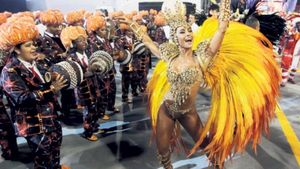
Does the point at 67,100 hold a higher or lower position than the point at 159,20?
lower

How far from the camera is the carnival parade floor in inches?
156

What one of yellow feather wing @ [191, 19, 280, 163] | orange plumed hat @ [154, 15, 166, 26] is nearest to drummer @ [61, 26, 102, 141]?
yellow feather wing @ [191, 19, 280, 163]

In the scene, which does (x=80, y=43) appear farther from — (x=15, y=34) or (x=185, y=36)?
(x=185, y=36)

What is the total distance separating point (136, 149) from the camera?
4.41m

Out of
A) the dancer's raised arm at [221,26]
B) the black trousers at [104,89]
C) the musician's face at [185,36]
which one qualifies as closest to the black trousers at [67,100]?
the black trousers at [104,89]

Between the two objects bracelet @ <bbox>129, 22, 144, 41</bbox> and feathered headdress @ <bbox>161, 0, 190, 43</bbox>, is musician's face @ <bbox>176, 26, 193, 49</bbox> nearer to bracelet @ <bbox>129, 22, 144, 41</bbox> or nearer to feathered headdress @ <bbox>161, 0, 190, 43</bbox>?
feathered headdress @ <bbox>161, 0, 190, 43</bbox>

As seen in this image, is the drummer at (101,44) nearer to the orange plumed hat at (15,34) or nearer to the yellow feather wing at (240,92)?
the orange plumed hat at (15,34)

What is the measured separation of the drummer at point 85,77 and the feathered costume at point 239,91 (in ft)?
6.45

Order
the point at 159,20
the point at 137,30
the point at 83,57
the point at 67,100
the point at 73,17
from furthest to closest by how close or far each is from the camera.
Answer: the point at 159,20, the point at 73,17, the point at 67,100, the point at 83,57, the point at 137,30

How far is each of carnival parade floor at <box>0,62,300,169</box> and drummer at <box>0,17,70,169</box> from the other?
3.42ft

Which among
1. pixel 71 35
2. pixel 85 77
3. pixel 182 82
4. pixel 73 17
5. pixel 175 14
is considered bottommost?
pixel 85 77

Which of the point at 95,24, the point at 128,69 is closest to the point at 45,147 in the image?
the point at 95,24

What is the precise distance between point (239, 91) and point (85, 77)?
7.93ft

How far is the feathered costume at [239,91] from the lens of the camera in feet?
9.20
